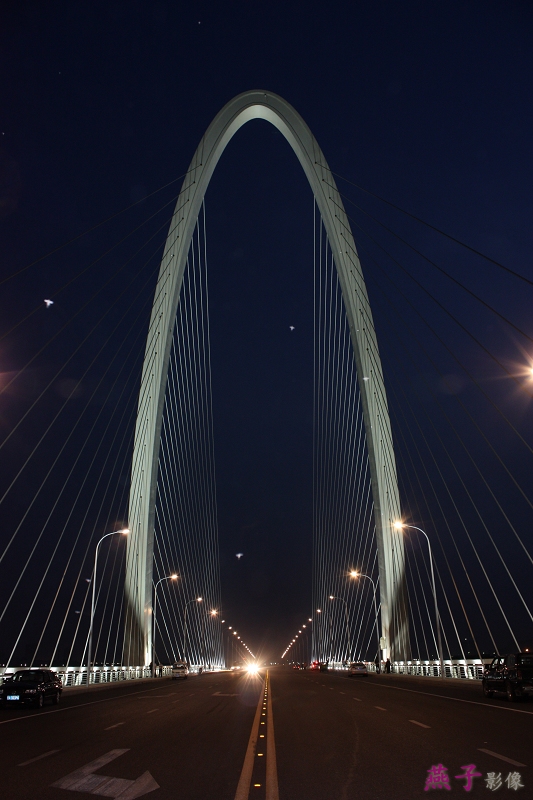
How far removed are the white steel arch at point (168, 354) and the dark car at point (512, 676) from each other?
2330 centimetres

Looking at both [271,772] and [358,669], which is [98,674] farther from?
[271,772]

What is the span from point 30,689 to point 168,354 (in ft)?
89.7

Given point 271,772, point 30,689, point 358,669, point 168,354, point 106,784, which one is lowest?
point 106,784

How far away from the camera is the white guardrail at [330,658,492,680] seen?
30706 mm

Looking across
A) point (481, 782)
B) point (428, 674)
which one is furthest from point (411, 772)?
point (428, 674)

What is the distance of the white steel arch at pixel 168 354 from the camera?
40.8 meters

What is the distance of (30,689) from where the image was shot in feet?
63.1

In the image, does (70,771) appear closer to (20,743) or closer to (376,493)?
(20,743)

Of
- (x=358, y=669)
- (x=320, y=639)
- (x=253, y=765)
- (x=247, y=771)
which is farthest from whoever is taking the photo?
(x=320, y=639)

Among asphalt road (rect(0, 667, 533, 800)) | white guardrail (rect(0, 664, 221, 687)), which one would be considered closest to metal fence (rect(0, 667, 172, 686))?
white guardrail (rect(0, 664, 221, 687))

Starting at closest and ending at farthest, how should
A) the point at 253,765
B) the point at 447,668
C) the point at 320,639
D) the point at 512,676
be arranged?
the point at 253,765 → the point at 512,676 → the point at 447,668 → the point at 320,639

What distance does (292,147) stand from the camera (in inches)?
1683

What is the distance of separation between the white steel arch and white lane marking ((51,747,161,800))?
34.9 m

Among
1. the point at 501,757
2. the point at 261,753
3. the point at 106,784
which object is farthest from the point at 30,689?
the point at 501,757
